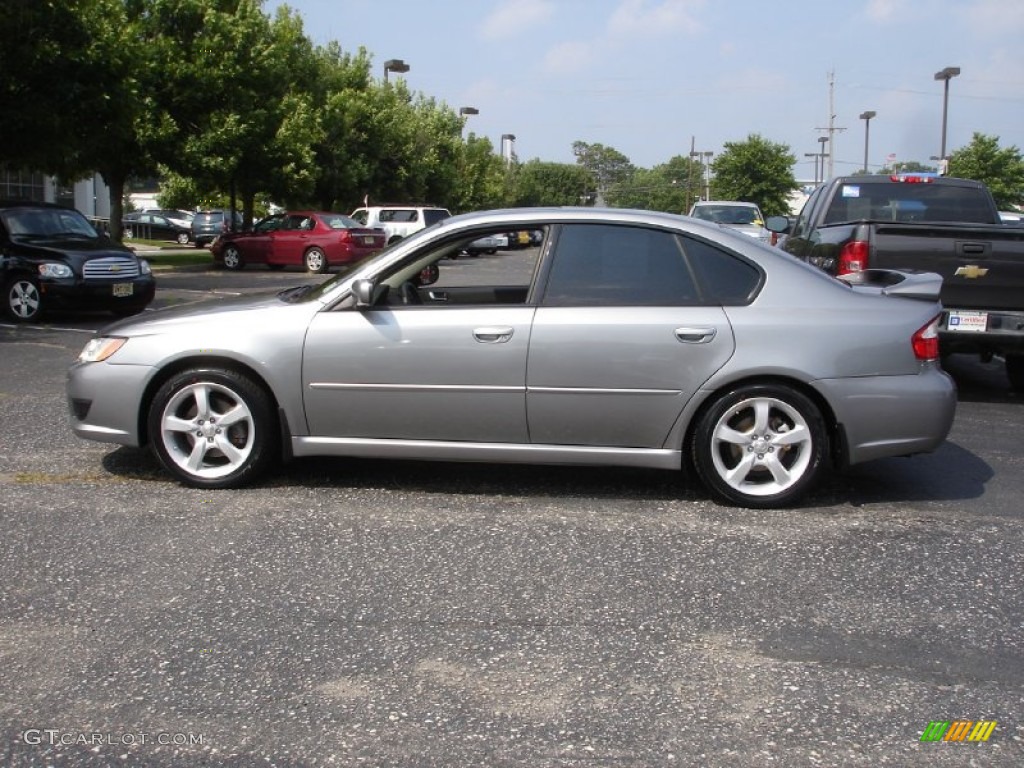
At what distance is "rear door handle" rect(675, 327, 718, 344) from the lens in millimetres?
5223

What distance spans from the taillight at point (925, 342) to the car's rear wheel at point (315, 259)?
22.1 m

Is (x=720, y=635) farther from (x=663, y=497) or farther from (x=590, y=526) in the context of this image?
(x=663, y=497)

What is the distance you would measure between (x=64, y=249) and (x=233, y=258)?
13.7m

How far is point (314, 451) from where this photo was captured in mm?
5473

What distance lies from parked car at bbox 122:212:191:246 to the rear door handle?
42.7 meters

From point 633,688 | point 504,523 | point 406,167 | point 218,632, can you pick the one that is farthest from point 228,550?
point 406,167

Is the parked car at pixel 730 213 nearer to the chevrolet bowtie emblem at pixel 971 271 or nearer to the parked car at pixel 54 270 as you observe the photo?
the parked car at pixel 54 270

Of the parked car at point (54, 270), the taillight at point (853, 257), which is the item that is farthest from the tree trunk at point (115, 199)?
the taillight at point (853, 257)

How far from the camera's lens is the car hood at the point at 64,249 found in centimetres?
A: 1329

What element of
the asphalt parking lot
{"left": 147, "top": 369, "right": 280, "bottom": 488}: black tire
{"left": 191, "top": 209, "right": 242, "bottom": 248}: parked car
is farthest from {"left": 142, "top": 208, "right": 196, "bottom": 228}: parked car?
the asphalt parking lot

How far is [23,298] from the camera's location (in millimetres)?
13219

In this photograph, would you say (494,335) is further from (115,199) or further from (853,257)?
(115,199)

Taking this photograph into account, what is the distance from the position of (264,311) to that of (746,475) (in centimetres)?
261

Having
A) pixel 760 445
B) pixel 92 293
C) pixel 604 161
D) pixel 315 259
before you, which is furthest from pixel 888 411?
pixel 604 161
